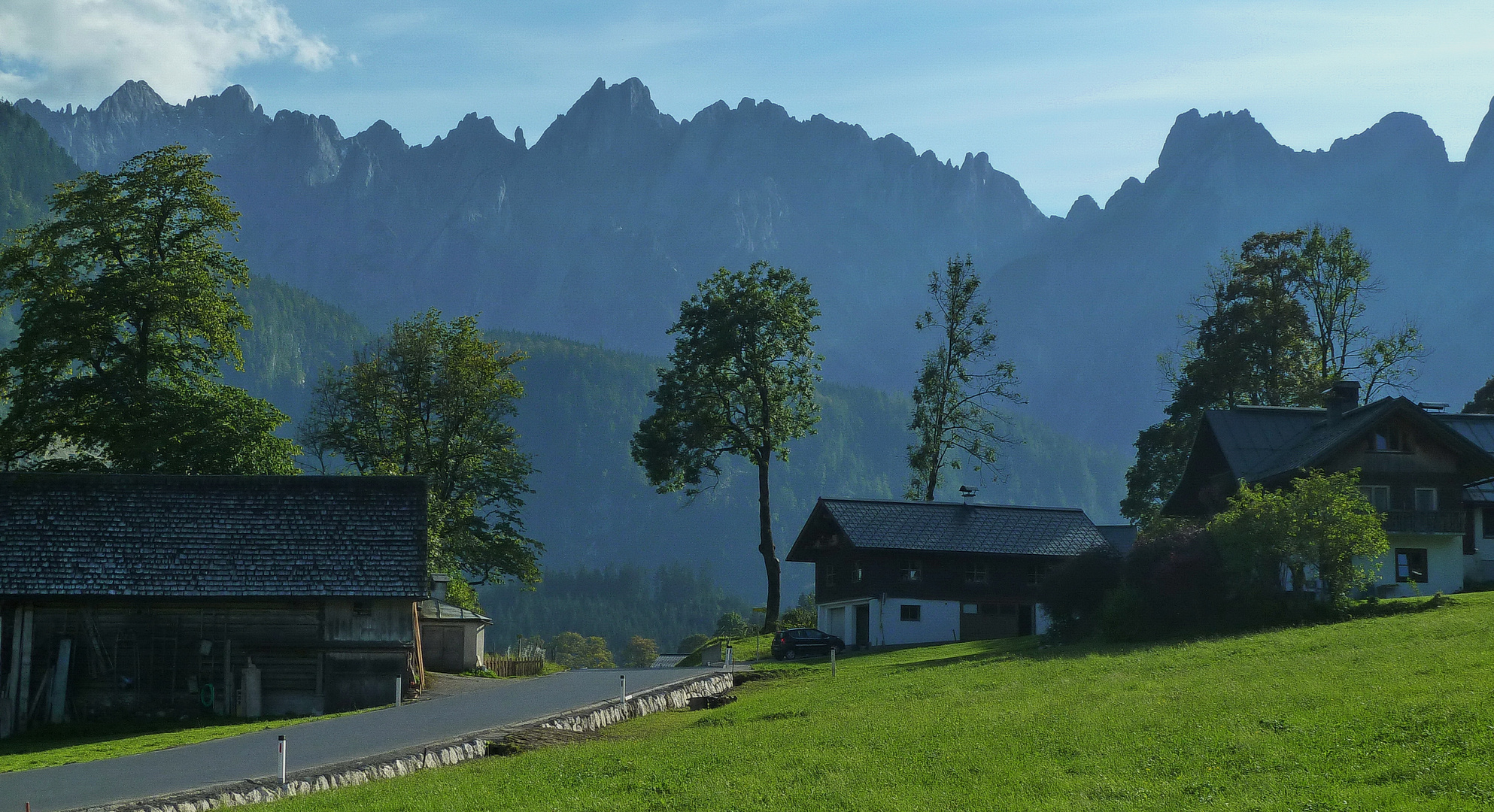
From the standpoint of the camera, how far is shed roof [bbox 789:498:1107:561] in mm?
64875

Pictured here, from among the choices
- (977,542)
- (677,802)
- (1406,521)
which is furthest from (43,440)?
(1406,521)

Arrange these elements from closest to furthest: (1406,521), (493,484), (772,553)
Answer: (1406,521) < (493,484) < (772,553)

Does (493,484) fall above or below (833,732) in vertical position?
above

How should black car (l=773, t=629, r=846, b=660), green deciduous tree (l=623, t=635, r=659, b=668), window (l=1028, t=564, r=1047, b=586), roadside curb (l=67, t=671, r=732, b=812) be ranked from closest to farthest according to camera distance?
roadside curb (l=67, t=671, r=732, b=812), black car (l=773, t=629, r=846, b=660), window (l=1028, t=564, r=1047, b=586), green deciduous tree (l=623, t=635, r=659, b=668)

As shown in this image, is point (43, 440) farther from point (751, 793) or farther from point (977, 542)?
point (751, 793)

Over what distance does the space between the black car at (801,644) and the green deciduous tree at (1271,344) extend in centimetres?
2738

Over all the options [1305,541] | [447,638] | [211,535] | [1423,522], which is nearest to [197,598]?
[211,535]

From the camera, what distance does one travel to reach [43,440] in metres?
54.9

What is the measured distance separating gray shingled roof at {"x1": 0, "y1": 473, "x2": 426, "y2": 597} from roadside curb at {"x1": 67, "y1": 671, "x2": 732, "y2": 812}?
12.6 m

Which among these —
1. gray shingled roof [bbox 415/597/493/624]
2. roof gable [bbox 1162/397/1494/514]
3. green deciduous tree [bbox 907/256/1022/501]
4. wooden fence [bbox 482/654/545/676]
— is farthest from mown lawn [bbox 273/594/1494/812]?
green deciduous tree [bbox 907/256/1022/501]

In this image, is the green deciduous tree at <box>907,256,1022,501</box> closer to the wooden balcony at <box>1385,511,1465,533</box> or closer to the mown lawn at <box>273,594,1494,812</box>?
the wooden balcony at <box>1385,511,1465,533</box>

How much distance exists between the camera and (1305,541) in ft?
131

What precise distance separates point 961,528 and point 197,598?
123 ft

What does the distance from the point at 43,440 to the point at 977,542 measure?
41483mm
